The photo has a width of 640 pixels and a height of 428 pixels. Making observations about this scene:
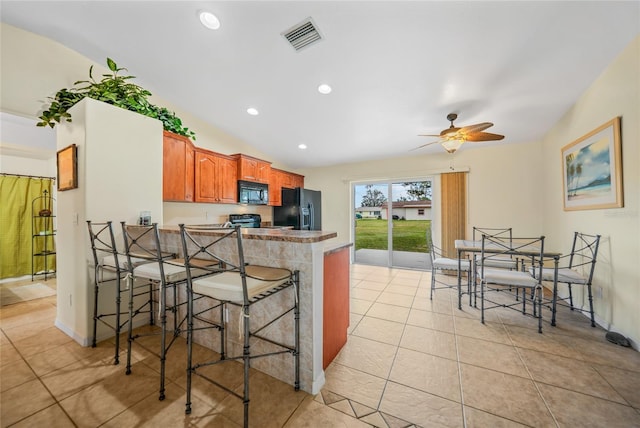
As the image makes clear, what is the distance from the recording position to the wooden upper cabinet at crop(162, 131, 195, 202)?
9.74ft

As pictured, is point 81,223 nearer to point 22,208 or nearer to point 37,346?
point 37,346

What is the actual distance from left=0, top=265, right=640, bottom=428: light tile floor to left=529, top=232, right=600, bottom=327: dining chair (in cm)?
31

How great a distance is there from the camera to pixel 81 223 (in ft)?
6.93

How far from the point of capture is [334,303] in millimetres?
1875

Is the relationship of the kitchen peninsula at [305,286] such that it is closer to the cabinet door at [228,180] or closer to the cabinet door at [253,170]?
the cabinet door at [228,180]

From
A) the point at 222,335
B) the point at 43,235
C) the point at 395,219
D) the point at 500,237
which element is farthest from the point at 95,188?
the point at 500,237

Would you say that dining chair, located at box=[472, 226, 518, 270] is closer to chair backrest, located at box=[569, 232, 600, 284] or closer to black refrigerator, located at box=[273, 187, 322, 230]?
chair backrest, located at box=[569, 232, 600, 284]

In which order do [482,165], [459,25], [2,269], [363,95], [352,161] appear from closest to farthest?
[459,25] → [363,95] → [2,269] → [482,165] → [352,161]

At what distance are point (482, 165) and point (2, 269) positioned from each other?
28.2ft

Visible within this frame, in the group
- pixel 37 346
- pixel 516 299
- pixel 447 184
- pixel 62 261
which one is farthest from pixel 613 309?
pixel 62 261

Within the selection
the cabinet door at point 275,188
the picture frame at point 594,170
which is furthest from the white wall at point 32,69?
the picture frame at point 594,170

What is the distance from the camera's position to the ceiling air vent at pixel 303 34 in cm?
207

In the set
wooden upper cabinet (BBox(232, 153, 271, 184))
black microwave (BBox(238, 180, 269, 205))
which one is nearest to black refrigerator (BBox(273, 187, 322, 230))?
black microwave (BBox(238, 180, 269, 205))

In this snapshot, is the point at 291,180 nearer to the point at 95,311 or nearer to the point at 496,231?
the point at 95,311
